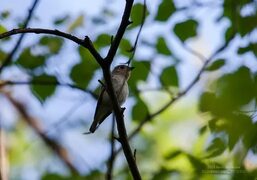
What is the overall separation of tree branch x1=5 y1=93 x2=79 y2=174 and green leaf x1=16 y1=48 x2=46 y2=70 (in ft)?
12.0

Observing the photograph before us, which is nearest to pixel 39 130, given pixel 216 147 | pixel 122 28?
pixel 122 28

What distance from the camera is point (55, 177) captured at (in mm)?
4973

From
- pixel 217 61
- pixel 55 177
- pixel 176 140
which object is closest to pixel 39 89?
pixel 55 177

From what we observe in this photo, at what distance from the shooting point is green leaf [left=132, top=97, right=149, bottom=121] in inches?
196

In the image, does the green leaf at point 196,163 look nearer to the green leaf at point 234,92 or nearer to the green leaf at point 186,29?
the green leaf at point 186,29

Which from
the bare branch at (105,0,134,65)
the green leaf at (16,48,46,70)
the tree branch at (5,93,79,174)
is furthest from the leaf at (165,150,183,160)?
the tree branch at (5,93,79,174)

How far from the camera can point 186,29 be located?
177 inches

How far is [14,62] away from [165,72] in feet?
4.46

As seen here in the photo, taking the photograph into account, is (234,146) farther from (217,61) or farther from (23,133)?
(23,133)

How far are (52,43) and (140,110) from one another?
1.00 metres

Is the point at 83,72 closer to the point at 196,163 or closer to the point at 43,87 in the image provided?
the point at 43,87

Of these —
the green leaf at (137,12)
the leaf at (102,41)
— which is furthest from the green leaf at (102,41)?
the green leaf at (137,12)

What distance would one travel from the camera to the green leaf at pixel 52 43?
4.93m

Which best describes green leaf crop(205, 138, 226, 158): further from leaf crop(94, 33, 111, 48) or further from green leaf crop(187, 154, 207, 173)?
leaf crop(94, 33, 111, 48)
